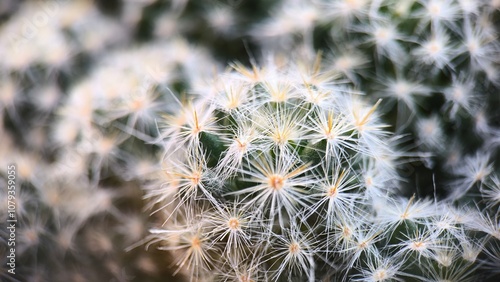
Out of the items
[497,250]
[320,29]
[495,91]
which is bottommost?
[497,250]

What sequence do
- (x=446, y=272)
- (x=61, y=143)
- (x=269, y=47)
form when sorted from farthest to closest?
(x=269, y=47) < (x=61, y=143) < (x=446, y=272)

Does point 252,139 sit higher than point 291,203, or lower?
higher

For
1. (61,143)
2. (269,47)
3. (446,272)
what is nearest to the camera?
(446,272)

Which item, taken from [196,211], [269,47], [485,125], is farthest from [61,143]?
[485,125]

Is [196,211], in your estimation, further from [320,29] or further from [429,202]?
[320,29]

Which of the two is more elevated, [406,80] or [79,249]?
[406,80]

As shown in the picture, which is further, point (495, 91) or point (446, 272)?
point (495, 91)

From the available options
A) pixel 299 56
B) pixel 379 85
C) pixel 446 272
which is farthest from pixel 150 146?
pixel 446 272
